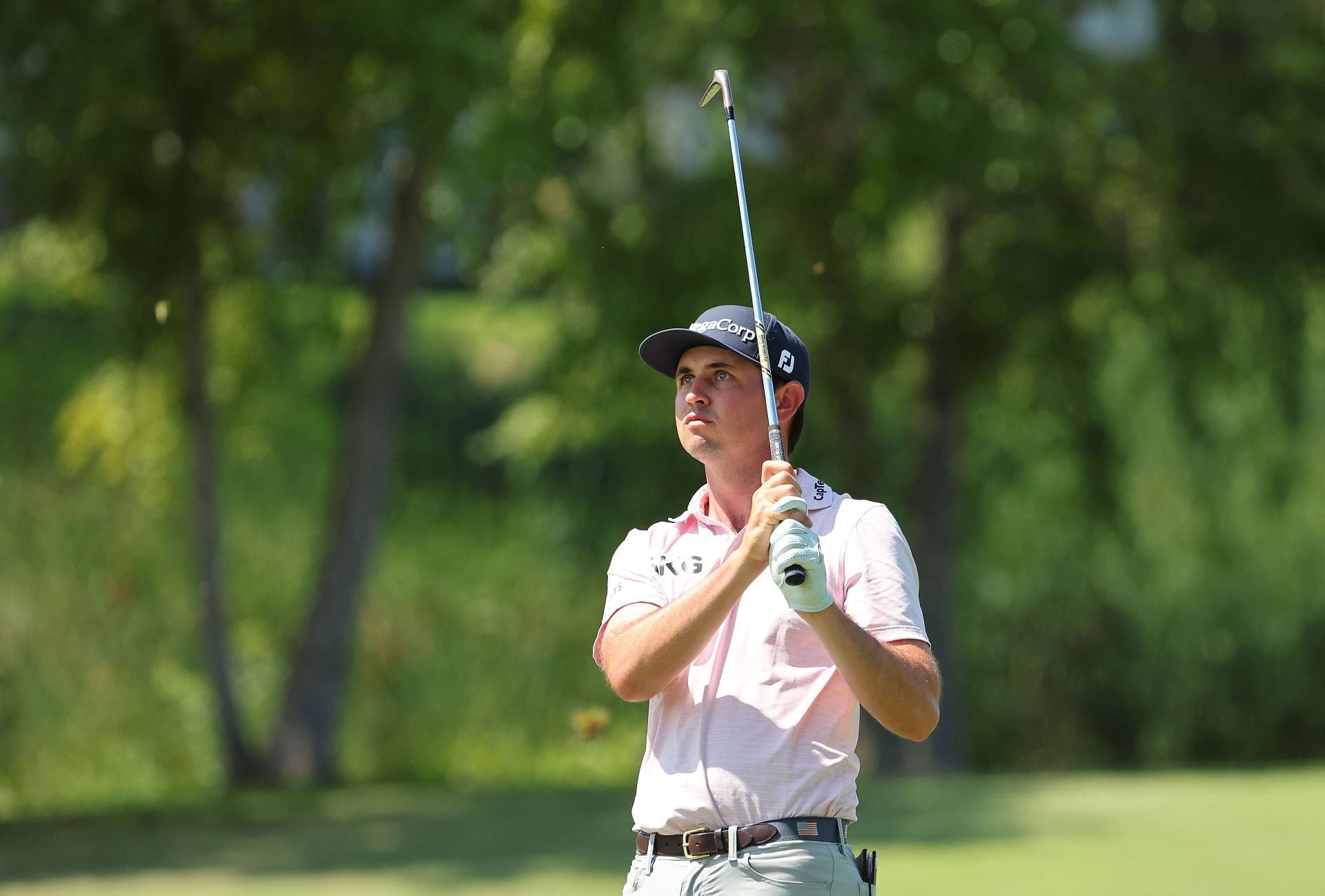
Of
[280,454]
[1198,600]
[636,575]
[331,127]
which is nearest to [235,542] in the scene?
[280,454]

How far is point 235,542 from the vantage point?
892 inches

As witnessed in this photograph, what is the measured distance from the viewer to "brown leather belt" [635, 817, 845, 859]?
3078 millimetres

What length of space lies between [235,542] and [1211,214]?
39.9ft

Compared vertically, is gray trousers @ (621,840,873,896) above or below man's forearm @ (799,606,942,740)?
below

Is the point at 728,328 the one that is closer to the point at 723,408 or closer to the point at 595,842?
the point at 723,408

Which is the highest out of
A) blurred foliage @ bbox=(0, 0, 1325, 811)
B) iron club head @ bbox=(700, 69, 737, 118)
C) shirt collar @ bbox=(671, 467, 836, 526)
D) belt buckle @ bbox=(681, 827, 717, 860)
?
blurred foliage @ bbox=(0, 0, 1325, 811)

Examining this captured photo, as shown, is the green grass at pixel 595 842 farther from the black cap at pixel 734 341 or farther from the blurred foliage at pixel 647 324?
the black cap at pixel 734 341

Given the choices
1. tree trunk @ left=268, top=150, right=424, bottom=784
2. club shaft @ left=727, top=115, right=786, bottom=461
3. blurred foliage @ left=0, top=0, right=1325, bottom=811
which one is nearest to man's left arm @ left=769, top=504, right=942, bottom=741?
club shaft @ left=727, top=115, right=786, bottom=461

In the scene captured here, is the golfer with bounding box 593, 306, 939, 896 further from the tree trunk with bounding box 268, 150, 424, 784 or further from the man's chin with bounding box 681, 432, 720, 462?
the tree trunk with bounding box 268, 150, 424, 784

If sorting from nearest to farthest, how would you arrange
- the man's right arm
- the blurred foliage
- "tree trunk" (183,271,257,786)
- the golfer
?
the man's right arm < the golfer < the blurred foliage < "tree trunk" (183,271,257,786)

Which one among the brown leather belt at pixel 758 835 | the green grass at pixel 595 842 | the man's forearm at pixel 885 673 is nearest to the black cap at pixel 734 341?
the man's forearm at pixel 885 673

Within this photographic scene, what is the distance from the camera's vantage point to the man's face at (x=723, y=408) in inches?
129

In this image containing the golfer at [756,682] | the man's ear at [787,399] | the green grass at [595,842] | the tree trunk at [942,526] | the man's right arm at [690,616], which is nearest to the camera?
the man's right arm at [690,616]

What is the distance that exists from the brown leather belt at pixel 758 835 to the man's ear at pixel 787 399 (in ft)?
2.35
